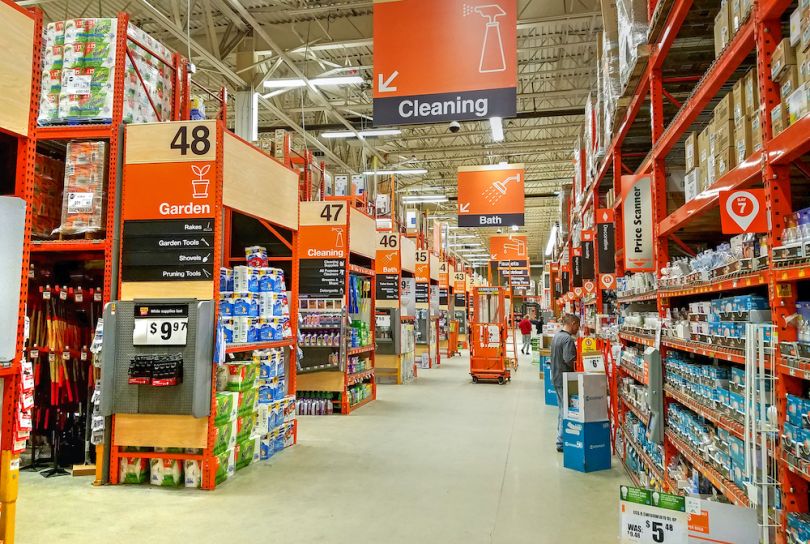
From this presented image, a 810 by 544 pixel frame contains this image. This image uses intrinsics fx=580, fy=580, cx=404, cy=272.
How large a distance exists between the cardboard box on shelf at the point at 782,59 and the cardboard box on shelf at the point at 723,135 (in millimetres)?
782

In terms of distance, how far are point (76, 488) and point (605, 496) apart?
4.89m

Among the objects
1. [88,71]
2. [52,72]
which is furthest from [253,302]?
[52,72]

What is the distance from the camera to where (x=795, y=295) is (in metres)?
2.51

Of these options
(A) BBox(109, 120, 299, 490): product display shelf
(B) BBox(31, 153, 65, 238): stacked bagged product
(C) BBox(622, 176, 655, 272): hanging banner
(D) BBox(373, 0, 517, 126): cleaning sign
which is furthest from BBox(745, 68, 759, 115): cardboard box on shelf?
(B) BBox(31, 153, 65, 238): stacked bagged product

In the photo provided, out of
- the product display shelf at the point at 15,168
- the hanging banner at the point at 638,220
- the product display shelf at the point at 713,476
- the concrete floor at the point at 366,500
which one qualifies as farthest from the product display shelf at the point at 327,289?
the product display shelf at the point at 15,168

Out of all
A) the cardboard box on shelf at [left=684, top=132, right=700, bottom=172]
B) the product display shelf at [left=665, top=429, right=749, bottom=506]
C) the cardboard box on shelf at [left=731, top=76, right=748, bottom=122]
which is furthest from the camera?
the cardboard box on shelf at [left=684, top=132, right=700, bottom=172]

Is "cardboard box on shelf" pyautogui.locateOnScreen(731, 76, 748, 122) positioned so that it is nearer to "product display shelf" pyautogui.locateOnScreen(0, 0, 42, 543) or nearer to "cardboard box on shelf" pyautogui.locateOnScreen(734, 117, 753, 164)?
"cardboard box on shelf" pyautogui.locateOnScreen(734, 117, 753, 164)

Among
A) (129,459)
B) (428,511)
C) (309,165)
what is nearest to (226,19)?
(309,165)

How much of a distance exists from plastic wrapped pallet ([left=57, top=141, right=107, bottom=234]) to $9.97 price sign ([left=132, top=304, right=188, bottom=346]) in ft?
3.40

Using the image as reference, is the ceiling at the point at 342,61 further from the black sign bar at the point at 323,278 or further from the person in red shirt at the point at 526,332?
the person in red shirt at the point at 526,332

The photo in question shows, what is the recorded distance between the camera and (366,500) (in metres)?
5.16

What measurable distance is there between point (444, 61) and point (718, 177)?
3170mm

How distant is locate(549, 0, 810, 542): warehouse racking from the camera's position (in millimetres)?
2484

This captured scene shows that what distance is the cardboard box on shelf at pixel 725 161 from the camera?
3.39m
